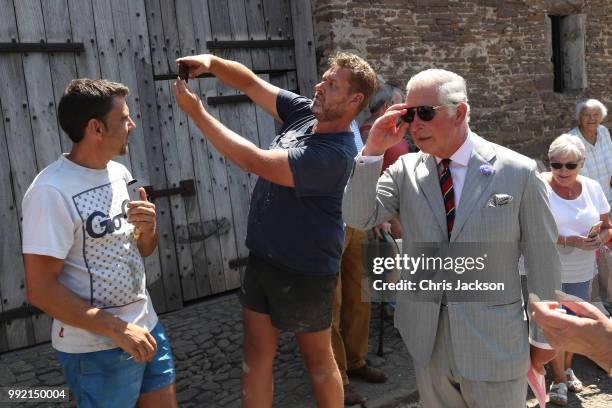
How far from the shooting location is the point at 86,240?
2408 millimetres

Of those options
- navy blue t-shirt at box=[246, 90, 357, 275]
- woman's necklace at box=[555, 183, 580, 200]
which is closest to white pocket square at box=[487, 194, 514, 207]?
navy blue t-shirt at box=[246, 90, 357, 275]

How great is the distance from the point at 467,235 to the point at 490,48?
17.6 ft

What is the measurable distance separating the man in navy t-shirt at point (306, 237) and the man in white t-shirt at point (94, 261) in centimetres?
55

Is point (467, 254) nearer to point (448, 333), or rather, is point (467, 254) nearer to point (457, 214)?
point (457, 214)

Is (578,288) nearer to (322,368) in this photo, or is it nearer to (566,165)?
(566,165)

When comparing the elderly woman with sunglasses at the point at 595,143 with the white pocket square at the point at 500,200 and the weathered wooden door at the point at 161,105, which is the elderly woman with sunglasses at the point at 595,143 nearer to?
the weathered wooden door at the point at 161,105

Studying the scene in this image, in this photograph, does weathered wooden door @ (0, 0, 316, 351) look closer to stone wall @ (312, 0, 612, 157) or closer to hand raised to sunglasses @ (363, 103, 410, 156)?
stone wall @ (312, 0, 612, 157)

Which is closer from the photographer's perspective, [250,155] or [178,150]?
[250,155]

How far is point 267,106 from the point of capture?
350cm

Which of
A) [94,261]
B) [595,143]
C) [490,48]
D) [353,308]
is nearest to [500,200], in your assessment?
[94,261]

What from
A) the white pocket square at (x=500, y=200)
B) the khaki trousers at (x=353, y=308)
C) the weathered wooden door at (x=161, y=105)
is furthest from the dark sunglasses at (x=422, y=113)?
the weathered wooden door at (x=161, y=105)

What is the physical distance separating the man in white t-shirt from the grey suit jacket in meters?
0.92

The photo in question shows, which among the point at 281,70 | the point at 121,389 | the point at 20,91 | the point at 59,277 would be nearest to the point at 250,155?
the point at 59,277

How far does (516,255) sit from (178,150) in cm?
339
